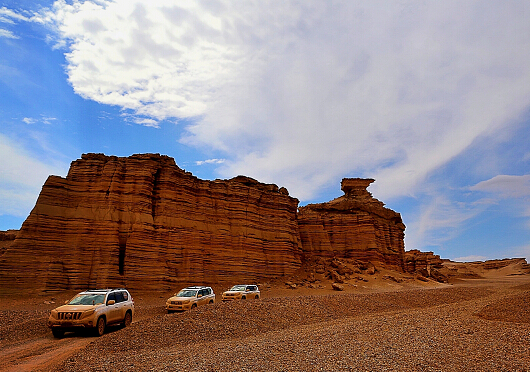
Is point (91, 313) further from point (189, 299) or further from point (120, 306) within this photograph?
point (189, 299)

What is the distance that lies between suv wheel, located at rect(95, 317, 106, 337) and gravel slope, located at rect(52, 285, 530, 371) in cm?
89

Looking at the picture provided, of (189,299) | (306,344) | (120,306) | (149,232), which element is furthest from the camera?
(149,232)

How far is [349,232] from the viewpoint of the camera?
50.0 m

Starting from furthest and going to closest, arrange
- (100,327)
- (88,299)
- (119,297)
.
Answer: (119,297)
(88,299)
(100,327)

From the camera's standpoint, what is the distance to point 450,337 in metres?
11.5

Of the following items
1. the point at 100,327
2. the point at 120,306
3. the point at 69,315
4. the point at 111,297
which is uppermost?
the point at 111,297

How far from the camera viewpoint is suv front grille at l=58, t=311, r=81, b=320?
1338 cm

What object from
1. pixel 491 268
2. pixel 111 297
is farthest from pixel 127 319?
pixel 491 268

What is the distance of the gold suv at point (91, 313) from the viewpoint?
13.4m

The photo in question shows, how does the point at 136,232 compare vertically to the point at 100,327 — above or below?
above

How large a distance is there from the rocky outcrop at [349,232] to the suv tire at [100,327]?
35.6 metres

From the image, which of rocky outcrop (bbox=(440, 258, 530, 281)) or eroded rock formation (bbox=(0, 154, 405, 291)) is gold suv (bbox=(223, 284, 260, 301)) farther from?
rocky outcrop (bbox=(440, 258, 530, 281))

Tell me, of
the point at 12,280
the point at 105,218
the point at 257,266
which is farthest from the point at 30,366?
the point at 257,266

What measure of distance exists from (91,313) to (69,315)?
78 cm
